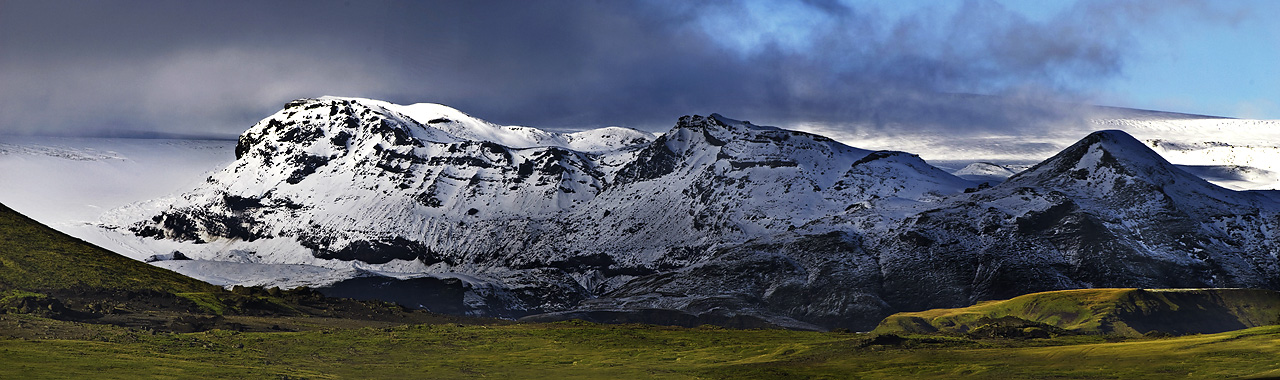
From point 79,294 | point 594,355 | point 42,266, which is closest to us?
point 594,355

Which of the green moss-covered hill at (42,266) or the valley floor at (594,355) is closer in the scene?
the valley floor at (594,355)

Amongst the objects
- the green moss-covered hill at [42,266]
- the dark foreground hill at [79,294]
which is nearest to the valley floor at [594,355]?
the dark foreground hill at [79,294]

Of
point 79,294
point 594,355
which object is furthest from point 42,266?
point 594,355

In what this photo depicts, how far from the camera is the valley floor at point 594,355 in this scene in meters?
121

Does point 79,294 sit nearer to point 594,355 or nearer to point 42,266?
point 42,266

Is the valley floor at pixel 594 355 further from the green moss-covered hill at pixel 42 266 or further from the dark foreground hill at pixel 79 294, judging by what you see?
the green moss-covered hill at pixel 42 266

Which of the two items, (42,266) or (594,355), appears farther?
(42,266)

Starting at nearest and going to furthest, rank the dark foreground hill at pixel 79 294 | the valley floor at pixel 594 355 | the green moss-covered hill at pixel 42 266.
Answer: the valley floor at pixel 594 355, the dark foreground hill at pixel 79 294, the green moss-covered hill at pixel 42 266

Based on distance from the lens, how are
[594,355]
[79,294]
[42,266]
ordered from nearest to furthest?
[594,355] → [79,294] → [42,266]

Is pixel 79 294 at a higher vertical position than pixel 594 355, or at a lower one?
lower

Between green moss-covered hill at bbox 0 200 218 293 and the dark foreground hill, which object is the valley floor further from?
green moss-covered hill at bbox 0 200 218 293

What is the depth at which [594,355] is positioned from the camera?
163625 millimetres

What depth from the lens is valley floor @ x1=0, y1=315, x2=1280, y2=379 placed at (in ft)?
397

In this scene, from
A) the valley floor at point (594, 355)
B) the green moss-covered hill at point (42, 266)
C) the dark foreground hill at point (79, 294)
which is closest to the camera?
the valley floor at point (594, 355)
